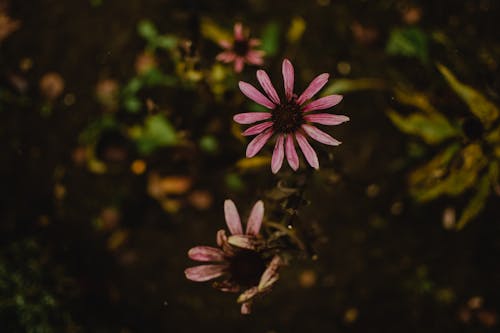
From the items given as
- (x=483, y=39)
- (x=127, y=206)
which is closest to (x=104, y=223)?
(x=127, y=206)

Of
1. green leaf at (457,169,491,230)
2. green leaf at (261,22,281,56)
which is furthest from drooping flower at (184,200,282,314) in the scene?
green leaf at (261,22,281,56)

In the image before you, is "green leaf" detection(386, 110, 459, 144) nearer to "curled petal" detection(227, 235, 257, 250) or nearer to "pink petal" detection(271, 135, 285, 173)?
"pink petal" detection(271, 135, 285, 173)

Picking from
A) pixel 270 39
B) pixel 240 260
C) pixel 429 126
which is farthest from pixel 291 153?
pixel 270 39

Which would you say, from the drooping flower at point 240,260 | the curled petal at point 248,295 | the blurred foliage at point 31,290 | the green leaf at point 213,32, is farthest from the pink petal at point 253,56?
the blurred foliage at point 31,290

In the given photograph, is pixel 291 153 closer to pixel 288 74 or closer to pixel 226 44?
pixel 288 74

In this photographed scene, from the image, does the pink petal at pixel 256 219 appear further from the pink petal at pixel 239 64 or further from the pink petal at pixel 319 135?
the pink petal at pixel 239 64

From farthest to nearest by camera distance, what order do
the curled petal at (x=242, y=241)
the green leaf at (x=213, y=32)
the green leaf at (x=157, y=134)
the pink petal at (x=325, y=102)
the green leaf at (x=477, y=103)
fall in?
the green leaf at (x=157, y=134) < the green leaf at (x=213, y=32) < the green leaf at (x=477, y=103) < the curled petal at (x=242, y=241) < the pink petal at (x=325, y=102)
